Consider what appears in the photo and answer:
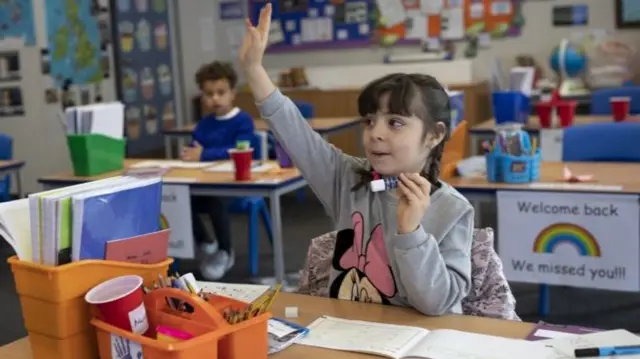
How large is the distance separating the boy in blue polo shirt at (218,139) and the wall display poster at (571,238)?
1.69 metres

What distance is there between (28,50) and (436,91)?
497 cm

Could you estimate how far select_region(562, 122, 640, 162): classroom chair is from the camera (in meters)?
3.32

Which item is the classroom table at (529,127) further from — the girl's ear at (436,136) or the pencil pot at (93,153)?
the girl's ear at (436,136)

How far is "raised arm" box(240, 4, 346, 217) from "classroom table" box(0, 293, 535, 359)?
29cm

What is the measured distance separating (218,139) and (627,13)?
3799 millimetres

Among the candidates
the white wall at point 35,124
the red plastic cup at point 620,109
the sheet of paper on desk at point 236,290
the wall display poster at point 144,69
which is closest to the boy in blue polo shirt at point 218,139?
the red plastic cup at point 620,109

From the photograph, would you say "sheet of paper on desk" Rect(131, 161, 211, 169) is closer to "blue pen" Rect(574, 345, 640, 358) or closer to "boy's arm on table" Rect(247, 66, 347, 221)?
"boy's arm on table" Rect(247, 66, 347, 221)

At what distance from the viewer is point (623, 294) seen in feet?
12.2

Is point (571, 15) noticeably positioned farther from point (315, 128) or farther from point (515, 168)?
point (515, 168)

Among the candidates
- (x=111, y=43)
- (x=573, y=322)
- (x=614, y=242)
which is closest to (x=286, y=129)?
(x=614, y=242)

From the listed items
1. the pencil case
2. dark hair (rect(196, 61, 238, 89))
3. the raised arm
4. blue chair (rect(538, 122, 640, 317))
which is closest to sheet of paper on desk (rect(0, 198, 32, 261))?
the raised arm

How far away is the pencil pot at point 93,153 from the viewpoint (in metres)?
3.59

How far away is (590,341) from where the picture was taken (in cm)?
133

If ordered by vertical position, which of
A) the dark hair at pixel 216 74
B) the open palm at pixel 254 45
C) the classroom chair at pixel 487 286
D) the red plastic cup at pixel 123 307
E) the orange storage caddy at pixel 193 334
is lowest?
the classroom chair at pixel 487 286
